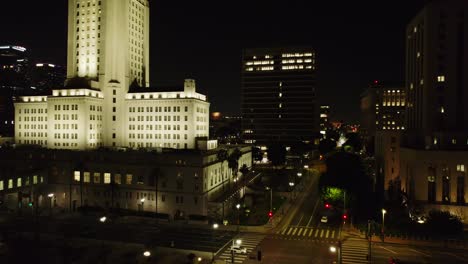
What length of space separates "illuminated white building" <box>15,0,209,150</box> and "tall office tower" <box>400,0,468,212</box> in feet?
226

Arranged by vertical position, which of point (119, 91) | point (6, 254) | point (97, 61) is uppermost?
point (97, 61)

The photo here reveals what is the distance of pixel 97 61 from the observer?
12525cm

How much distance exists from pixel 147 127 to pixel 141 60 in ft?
106

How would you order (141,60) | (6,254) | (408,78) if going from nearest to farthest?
(6,254) → (408,78) → (141,60)

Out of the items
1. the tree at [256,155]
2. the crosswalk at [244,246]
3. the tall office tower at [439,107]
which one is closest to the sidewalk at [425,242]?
the crosswalk at [244,246]

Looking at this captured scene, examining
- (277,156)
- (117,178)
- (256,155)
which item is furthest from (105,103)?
(277,156)

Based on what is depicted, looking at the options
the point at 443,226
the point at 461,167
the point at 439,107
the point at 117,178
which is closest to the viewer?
the point at 443,226

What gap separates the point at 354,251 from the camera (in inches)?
2288

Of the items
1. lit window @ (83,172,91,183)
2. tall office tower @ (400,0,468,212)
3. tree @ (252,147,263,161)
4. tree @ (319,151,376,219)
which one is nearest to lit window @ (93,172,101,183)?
lit window @ (83,172,91,183)

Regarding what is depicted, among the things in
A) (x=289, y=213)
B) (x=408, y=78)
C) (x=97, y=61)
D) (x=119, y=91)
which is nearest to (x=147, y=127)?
(x=119, y=91)

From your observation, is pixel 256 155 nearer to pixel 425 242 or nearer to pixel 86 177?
pixel 86 177

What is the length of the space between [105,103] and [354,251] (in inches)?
3883

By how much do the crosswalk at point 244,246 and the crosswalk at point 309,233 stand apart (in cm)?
538

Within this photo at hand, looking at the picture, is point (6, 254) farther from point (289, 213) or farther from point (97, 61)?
point (97, 61)
